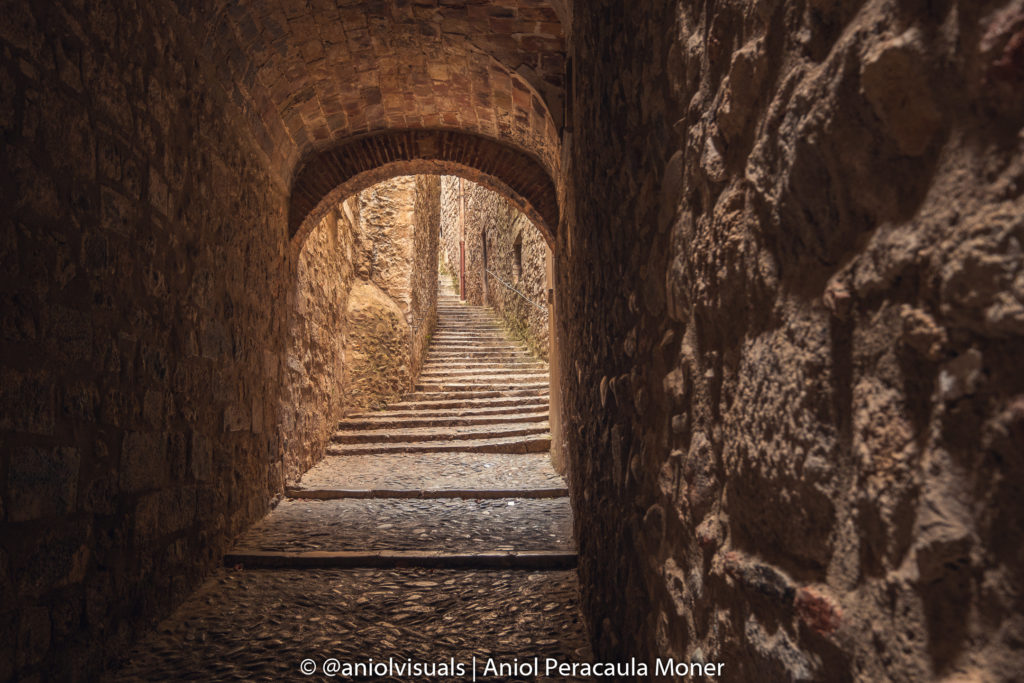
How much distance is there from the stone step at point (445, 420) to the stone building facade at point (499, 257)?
1587 millimetres

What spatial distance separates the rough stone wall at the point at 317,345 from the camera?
472cm

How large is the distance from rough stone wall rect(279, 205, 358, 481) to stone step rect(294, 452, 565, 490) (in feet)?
0.80

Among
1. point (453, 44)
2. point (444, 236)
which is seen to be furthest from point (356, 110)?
point (444, 236)

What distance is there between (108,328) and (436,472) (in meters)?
3.32

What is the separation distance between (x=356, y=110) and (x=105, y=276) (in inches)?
97.0

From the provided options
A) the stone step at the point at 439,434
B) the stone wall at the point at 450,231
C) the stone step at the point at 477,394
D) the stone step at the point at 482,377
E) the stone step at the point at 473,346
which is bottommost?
the stone step at the point at 439,434

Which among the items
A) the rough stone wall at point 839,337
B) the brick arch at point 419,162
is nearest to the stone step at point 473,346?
the brick arch at point 419,162

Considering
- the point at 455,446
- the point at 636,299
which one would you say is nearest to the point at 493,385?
the point at 455,446

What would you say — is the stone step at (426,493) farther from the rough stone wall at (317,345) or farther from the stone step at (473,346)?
the stone step at (473,346)

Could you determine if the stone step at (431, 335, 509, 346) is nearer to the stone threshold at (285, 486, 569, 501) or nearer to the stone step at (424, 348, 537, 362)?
the stone step at (424, 348, 537, 362)

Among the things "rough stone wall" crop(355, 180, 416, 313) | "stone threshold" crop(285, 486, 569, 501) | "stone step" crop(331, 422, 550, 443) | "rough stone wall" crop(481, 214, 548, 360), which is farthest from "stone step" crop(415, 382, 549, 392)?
"stone threshold" crop(285, 486, 569, 501)

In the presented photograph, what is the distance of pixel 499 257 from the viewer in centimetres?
1273

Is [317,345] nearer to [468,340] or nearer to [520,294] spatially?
[520,294]

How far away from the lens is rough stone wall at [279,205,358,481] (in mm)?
A: 4719
